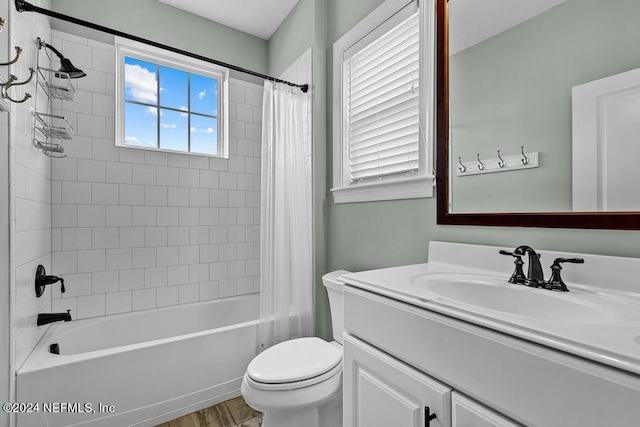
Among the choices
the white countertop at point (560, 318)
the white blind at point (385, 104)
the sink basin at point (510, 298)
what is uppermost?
the white blind at point (385, 104)

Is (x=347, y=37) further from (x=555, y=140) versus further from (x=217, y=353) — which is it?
(x=217, y=353)

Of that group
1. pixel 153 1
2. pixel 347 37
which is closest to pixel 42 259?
pixel 153 1

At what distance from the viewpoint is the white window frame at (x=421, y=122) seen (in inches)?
53.1

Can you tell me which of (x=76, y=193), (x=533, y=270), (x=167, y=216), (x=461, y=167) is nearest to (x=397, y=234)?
(x=461, y=167)

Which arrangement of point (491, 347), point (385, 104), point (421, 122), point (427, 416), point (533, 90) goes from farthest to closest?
point (385, 104) < point (421, 122) < point (533, 90) < point (427, 416) < point (491, 347)

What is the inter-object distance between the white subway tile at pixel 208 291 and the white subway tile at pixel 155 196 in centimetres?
74

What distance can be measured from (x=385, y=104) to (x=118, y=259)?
2.11m

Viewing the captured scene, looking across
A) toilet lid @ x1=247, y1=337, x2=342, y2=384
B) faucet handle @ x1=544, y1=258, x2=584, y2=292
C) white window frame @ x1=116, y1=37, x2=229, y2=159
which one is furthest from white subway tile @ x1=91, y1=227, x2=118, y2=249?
faucet handle @ x1=544, y1=258, x2=584, y2=292

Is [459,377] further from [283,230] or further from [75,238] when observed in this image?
[75,238]

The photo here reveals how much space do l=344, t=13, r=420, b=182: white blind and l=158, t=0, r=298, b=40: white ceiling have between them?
36.9 inches

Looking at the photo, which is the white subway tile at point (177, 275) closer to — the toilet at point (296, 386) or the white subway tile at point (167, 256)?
the white subway tile at point (167, 256)

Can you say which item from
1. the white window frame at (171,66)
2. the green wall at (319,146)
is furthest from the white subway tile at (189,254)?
the green wall at (319,146)

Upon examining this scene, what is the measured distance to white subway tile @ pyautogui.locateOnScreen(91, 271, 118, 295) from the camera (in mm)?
Answer: 2068

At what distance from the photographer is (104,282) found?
2102 millimetres
